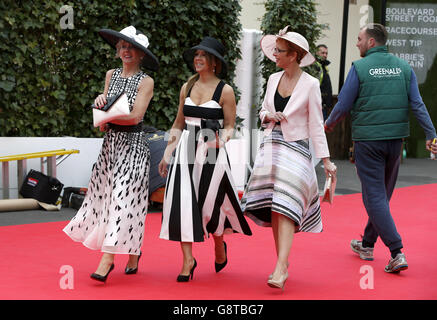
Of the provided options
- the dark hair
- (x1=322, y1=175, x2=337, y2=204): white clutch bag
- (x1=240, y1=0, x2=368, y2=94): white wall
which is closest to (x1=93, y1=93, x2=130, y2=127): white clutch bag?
(x1=322, y1=175, x2=337, y2=204): white clutch bag

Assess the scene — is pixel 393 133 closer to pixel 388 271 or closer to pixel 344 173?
pixel 388 271

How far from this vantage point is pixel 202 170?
5098mm

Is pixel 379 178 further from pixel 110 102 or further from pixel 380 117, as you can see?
pixel 110 102

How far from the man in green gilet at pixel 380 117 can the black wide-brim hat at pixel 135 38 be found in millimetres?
1522

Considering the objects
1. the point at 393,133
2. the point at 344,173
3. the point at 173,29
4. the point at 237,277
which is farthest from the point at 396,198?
the point at 237,277

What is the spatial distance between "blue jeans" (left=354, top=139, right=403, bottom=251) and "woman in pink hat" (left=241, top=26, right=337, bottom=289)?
2.31 ft

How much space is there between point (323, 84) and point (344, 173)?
1.67 m

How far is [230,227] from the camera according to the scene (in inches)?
204

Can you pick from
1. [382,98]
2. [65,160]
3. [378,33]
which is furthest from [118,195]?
[65,160]

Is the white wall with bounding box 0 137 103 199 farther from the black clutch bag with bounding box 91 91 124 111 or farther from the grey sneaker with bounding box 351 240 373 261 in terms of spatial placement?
the grey sneaker with bounding box 351 240 373 261

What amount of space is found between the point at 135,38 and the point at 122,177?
1026mm
